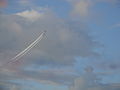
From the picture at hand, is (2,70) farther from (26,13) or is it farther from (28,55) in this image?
(26,13)

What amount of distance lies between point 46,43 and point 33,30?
1.87 ft

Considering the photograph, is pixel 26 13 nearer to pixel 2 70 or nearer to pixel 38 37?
pixel 38 37

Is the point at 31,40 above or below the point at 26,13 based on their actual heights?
below

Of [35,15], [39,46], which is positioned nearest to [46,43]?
[39,46]

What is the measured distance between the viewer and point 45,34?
11555 mm

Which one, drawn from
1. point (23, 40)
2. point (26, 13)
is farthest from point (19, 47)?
point (26, 13)

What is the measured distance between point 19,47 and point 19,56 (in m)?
0.29

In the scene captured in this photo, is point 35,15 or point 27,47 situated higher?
point 35,15

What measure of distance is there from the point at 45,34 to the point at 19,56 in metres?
1.04

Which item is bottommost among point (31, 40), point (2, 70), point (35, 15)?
point (2, 70)

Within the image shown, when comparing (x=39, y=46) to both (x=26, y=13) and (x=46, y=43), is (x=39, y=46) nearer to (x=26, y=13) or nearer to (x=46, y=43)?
(x=46, y=43)

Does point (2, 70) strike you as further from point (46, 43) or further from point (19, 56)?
point (46, 43)

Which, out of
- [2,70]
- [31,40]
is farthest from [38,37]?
[2,70]

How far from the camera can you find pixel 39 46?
11.5 meters
